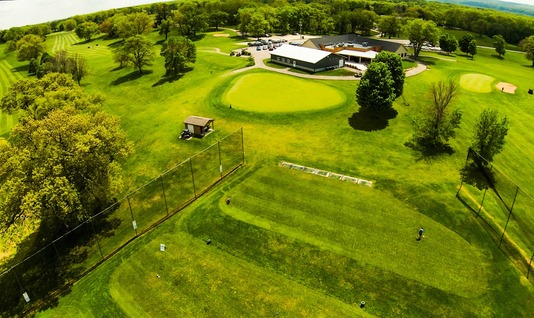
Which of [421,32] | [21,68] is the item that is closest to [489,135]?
[421,32]

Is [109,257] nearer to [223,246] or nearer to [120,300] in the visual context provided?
[120,300]

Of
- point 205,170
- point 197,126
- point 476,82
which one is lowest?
point 205,170

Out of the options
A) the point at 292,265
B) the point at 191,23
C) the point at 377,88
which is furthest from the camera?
the point at 191,23

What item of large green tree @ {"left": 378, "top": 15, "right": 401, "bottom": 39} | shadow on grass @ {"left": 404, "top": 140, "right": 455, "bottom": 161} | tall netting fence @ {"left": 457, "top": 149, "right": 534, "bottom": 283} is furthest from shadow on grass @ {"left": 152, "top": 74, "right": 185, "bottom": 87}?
large green tree @ {"left": 378, "top": 15, "right": 401, "bottom": 39}

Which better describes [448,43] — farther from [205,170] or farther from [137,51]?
[205,170]

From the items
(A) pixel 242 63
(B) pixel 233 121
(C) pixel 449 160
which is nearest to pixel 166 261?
(B) pixel 233 121
